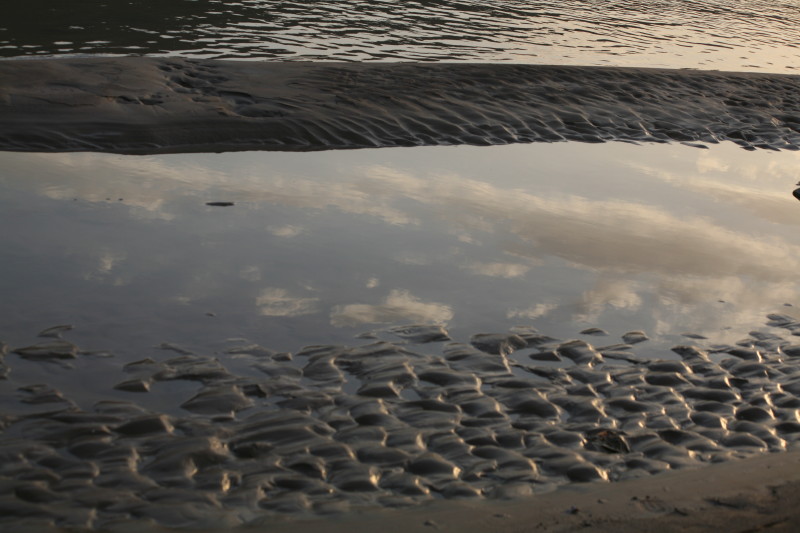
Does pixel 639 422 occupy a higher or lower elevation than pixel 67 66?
lower

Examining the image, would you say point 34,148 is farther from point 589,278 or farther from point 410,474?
point 410,474

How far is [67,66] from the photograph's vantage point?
1094 centimetres

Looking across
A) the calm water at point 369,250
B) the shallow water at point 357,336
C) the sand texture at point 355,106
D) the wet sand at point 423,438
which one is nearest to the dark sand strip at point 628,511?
the wet sand at point 423,438

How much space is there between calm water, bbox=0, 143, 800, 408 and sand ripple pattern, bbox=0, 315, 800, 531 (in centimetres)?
27

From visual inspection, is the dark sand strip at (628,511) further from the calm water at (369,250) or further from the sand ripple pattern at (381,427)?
A: the calm water at (369,250)

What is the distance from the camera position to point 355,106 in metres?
11.3

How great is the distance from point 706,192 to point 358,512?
7154mm

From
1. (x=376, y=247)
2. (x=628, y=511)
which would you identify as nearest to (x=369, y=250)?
(x=376, y=247)

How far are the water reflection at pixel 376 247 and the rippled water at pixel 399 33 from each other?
558 centimetres

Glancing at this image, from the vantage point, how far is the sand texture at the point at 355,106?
9766 mm

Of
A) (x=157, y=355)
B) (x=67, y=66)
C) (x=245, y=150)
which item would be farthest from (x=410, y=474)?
(x=67, y=66)

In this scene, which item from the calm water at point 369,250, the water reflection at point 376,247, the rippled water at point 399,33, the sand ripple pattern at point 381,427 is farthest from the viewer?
the rippled water at point 399,33

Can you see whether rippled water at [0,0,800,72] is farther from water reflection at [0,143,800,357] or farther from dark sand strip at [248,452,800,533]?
dark sand strip at [248,452,800,533]

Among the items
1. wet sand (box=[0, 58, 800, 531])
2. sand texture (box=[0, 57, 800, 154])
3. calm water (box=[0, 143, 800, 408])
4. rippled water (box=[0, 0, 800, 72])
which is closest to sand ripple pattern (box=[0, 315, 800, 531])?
wet sand (box=[0, 58, 800, 531])
